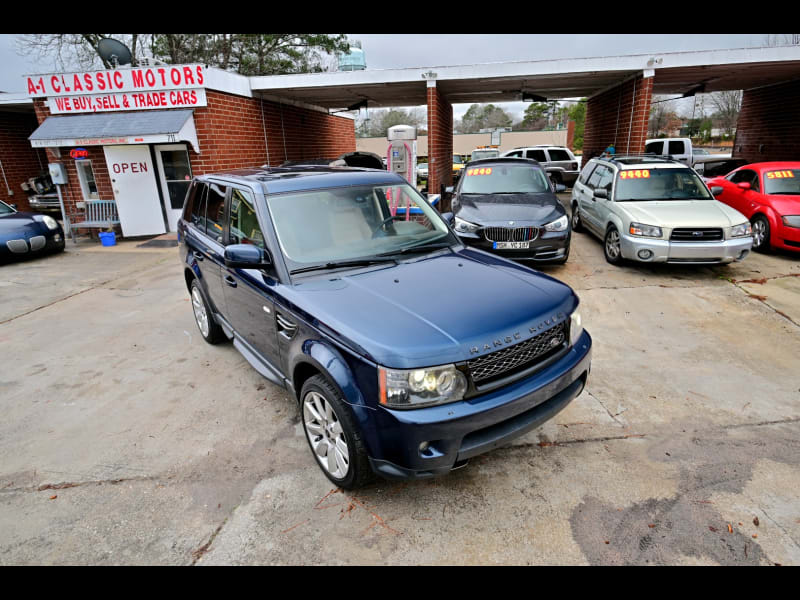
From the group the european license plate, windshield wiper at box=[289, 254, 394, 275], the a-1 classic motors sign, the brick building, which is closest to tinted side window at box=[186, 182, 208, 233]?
windshield wiper at box=[289, 254, 394, 275]

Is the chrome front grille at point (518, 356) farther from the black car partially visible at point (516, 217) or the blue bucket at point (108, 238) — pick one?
the blue bucket at point (108, 238)

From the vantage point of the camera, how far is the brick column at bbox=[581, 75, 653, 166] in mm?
11805

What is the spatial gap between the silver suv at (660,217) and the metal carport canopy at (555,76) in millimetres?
4027

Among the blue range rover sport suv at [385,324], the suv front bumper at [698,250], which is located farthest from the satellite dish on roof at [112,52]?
the suv front bumper at [698,250]

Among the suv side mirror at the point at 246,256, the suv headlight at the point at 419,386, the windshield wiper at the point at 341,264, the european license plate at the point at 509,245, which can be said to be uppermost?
the suv side mirror at the point at 246,256

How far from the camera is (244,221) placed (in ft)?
11.6

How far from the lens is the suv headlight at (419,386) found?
2205 millimetres

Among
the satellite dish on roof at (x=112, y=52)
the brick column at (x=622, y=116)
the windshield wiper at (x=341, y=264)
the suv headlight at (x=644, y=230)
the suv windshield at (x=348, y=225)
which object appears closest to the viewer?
the windshield wiper at (x=341, y=264)

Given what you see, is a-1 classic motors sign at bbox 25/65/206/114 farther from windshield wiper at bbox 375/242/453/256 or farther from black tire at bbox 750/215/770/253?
black tire at bbox 750/215/770/253

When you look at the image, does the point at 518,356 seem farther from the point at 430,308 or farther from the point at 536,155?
the point at 536,155

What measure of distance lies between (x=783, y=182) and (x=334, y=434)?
31.9 feet

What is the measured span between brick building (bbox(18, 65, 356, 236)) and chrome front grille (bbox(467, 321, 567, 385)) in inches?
412
